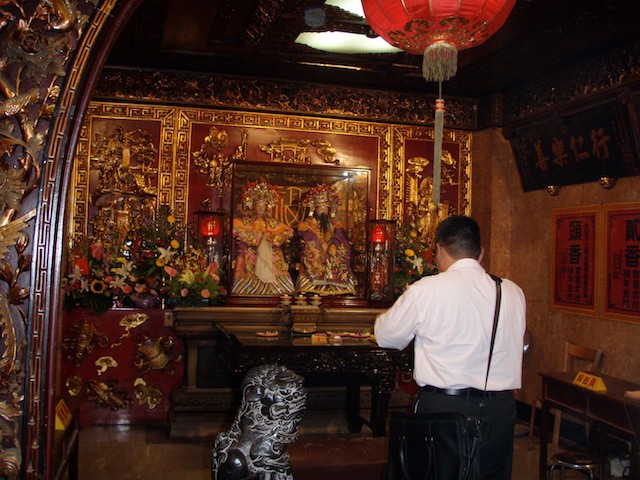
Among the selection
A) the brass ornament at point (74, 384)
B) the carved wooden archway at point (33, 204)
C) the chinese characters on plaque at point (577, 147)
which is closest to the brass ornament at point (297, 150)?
the chinese characters on plaque at point (577, 147)

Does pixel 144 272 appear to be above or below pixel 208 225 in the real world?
below

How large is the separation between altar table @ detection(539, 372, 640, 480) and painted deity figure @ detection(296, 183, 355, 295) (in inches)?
95.8

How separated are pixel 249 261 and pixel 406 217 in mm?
1661

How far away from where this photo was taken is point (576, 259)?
5.71m

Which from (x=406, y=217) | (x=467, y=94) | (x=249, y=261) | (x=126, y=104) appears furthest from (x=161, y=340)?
(x=467, y=94)

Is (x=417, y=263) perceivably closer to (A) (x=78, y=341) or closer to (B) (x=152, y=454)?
(B) (x=152, y=454)

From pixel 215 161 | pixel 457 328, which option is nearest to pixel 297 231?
pixel 215 161

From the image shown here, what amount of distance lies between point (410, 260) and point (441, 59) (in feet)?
12.0

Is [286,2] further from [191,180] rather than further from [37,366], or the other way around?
[37,366]

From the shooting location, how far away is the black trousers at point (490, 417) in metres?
2.62

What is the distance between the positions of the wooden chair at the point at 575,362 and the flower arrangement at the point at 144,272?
2986 mm

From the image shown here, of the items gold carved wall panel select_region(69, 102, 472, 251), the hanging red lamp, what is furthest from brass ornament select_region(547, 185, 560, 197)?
the hanging red lamp

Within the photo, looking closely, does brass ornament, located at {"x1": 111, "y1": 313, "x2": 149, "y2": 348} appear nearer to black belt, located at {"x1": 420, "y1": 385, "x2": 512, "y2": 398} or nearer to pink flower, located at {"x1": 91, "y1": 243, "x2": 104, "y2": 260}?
pink flower, located at {"x1": 91, "y1": 243, "x2": 104, "y2": 260}

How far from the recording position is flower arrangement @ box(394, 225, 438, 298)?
6.39m
